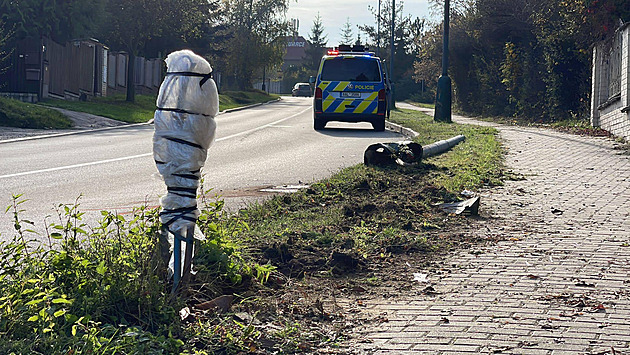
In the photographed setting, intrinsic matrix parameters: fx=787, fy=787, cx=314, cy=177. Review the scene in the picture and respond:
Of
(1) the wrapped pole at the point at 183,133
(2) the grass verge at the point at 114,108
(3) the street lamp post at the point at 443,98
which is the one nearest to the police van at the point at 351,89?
(3) the street lamp post at the point at 443,98

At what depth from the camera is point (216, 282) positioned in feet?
15.3

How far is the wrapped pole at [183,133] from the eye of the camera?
13.0 ft

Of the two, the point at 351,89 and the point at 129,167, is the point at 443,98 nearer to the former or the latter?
the point at 351,89

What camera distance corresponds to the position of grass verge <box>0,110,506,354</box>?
3611 millimetres

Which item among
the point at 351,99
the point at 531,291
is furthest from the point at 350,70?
the point at 531,291

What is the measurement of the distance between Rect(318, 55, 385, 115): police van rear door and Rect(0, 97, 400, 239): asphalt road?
75.4 inches

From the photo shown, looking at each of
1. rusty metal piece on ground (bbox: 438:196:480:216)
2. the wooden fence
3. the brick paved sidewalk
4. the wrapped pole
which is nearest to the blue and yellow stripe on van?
the wooden fence

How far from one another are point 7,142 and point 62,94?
15457mm

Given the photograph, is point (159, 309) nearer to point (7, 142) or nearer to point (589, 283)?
point (589, 283)

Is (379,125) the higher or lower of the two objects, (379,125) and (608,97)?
the lower

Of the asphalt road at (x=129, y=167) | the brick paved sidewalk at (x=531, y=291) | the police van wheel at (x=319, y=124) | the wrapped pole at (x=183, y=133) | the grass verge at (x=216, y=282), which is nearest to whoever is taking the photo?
the grass verge at (x=216, y=282)

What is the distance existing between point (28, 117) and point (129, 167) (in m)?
9.96

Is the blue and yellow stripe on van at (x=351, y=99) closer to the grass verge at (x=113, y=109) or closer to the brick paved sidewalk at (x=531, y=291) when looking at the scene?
the grass verge at (x=113, y=109)

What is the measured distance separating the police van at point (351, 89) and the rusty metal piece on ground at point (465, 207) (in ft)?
48.8
